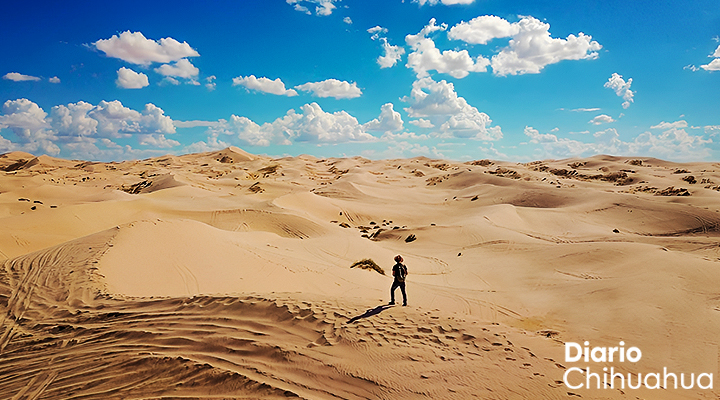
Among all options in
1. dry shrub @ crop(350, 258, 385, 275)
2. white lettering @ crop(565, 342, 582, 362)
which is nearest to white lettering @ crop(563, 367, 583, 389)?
white lettering @ crop(565, 342, 582, 362)

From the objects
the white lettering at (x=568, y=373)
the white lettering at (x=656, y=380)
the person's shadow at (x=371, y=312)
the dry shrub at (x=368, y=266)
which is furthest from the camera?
the dry shrub at (x=368, y=266)

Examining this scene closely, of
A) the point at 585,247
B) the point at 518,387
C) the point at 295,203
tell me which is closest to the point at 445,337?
the point at 518,387

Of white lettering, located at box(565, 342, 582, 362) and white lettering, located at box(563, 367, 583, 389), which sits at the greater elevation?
white lettering, located at box(563, 367, 583, 389)

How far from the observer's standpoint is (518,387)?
4.83m

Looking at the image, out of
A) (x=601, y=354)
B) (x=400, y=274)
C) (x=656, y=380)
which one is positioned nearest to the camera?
(x=656, y=380)

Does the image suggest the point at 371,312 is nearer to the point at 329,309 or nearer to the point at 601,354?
the point at 329,309

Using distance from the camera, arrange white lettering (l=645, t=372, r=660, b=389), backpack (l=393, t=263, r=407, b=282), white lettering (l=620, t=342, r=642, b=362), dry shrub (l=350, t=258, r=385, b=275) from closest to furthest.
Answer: white lettering (l=645, t=372, r=660, b=389), white lettering (l=620, t=342, r=642, b=362), backpack (l=393, t=263, r=407, b=282), dry shrub (l=350, t=258, r=385, b=275)

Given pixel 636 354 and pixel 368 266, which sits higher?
pixel 368 266

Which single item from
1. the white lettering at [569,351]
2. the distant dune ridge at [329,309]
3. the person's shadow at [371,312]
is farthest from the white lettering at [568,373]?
the person's shadow at [371,312]

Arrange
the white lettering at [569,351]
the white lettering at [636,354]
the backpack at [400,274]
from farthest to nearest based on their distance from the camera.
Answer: the backpack at [400,274] → the white lettering at [636,354] → the white lettering at [569,351]

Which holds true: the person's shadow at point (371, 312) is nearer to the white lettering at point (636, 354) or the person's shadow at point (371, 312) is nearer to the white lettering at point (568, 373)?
the white lettering at point (568, 373)

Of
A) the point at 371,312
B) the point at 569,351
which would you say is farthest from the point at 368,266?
the point at 569,351

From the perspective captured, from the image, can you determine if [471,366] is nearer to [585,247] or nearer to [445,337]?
[445,337]

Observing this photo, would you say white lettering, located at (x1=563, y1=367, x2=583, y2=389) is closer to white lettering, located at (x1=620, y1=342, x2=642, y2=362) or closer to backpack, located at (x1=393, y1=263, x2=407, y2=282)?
white lettering, located at (x1=620, y1=342, x2=642, y2=362)
